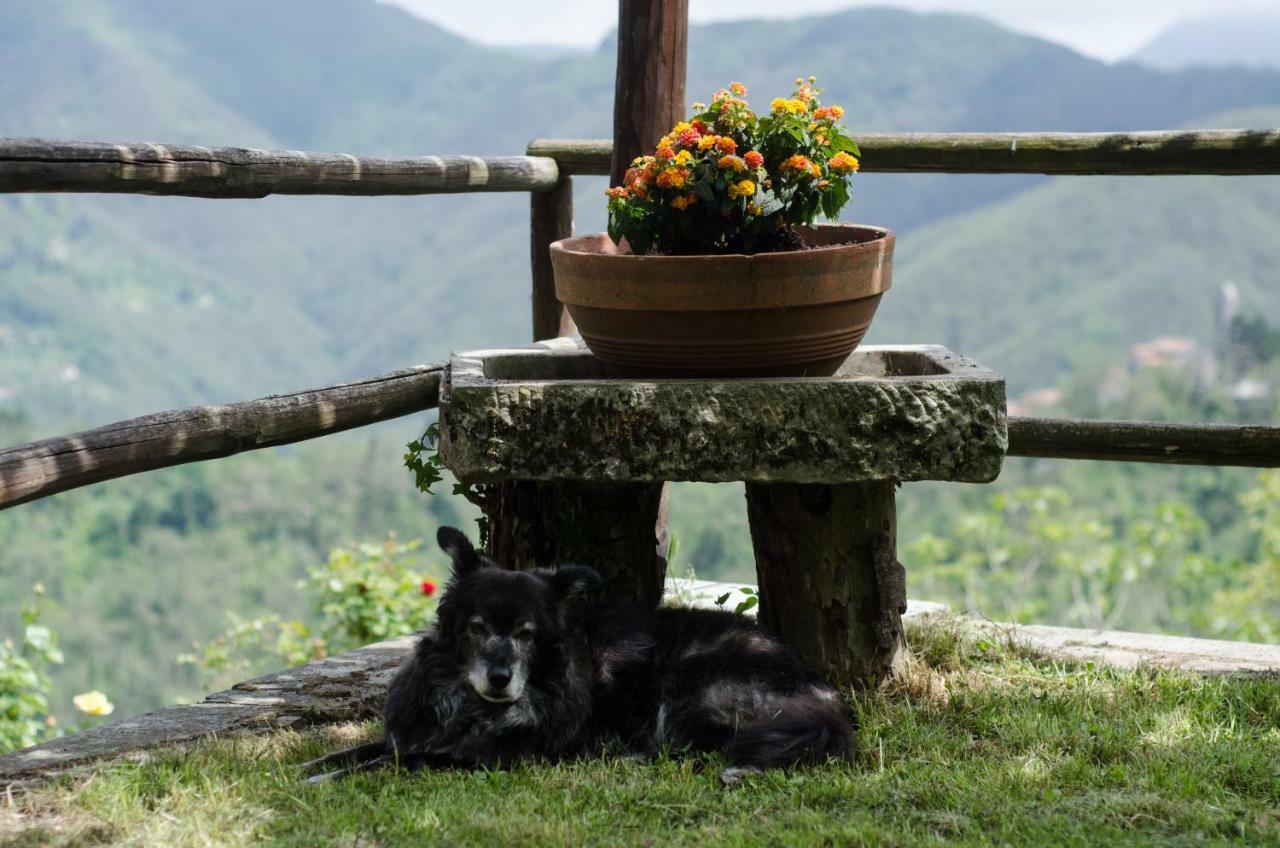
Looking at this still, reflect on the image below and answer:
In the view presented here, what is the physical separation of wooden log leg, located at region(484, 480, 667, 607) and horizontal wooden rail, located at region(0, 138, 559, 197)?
1.31 meters

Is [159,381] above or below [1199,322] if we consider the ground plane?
below

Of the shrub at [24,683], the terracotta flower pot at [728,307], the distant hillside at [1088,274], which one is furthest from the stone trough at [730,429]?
the distant hillside at [1088,274]

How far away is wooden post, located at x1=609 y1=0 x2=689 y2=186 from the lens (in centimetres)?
501

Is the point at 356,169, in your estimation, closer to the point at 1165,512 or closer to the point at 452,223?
the point at 1165,512

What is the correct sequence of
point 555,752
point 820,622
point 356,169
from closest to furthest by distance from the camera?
point 555,752, point 820,622, point 356,169

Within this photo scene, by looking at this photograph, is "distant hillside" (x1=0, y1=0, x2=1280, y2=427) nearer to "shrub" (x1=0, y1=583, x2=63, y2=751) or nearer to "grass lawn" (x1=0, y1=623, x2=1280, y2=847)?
"shrub" (x1=0, y1=583, x2=63, y2=751)

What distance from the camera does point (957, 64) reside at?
7519cm

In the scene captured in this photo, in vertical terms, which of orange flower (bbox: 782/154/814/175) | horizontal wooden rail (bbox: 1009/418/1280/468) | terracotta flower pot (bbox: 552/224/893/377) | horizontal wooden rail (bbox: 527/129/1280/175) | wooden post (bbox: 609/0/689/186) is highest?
wooden post (bbox: 609/0/689/186)

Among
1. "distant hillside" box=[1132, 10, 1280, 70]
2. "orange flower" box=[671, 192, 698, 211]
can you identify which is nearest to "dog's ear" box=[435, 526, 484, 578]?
"orange flower" box=[671, 192, 698, 211]

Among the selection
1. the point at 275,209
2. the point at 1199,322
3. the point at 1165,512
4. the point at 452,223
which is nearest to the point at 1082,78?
the point at 1199,322

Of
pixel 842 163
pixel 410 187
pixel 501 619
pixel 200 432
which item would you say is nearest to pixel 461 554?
pixel 501 619

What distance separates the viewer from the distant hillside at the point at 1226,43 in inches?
2822

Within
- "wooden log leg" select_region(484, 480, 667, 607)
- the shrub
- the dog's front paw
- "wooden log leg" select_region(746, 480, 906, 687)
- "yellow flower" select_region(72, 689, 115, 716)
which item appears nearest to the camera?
the dog's front paw

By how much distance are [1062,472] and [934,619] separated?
103 feet
